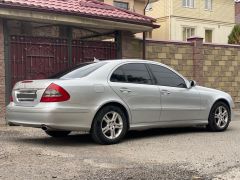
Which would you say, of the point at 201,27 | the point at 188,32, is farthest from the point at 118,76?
the point at 201,27

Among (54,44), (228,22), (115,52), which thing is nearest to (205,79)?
(115,52)

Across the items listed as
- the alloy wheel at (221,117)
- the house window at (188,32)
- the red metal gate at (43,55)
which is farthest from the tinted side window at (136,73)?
the house window at (188,32)

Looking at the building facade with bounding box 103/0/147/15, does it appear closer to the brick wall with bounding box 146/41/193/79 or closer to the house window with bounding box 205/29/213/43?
the house window with bounding box 205/29/213/43

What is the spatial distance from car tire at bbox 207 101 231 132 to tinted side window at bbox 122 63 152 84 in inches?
73.8

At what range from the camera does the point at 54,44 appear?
501 inches

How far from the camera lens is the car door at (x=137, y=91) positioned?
8.41 m

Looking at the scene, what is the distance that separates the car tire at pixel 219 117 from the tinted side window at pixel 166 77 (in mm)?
1013

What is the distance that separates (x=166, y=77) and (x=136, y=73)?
0.79 m

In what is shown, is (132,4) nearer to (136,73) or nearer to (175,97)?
(175,97)

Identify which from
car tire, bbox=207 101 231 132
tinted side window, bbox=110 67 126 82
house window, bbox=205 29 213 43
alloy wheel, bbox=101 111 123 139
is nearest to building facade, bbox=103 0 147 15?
house window, bbox=205 29 213 43

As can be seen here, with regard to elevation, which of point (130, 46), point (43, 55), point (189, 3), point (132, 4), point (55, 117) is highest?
point (189, 3)

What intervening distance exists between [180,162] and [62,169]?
5.54 feet

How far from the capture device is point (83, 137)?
361 inches

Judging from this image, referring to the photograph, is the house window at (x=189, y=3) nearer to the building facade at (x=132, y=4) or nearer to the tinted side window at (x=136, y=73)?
the building facade at (x=132, y=4)
